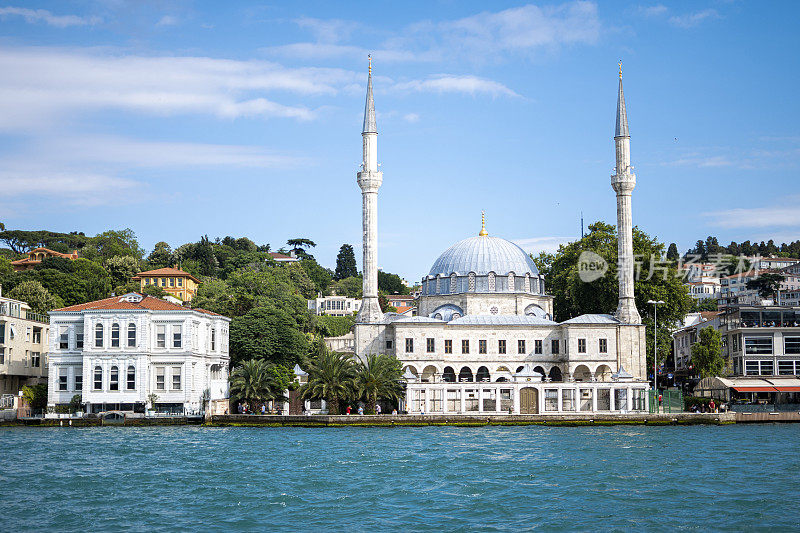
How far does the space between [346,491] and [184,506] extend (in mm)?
4380

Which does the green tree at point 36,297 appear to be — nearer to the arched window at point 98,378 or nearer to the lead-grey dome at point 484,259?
the arched window at point 98,378

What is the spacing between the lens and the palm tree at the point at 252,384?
49344mm

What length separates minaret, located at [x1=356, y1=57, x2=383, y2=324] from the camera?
185ft

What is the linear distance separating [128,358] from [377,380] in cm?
1236

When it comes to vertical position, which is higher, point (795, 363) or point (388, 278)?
point (388, 278)

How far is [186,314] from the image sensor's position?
48.5 meters

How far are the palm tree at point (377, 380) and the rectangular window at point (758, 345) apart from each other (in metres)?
22.7

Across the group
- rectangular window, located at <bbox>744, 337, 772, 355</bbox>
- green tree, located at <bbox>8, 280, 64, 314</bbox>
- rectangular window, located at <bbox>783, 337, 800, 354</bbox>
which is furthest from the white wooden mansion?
rectangular window, located at <bbox>783, 337, 800, 354</bbox>

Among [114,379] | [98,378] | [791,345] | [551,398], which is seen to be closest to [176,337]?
[114,379]

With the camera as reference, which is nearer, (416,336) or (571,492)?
(571,492)

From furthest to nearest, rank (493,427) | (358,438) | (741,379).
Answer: (741,379) → (493,427) → (358,438)

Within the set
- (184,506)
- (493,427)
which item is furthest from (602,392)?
(184,506)

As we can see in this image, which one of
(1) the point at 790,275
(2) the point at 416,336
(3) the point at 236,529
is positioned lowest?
(3) the point at 236,529

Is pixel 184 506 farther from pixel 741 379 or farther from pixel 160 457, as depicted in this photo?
pixel 741 379
